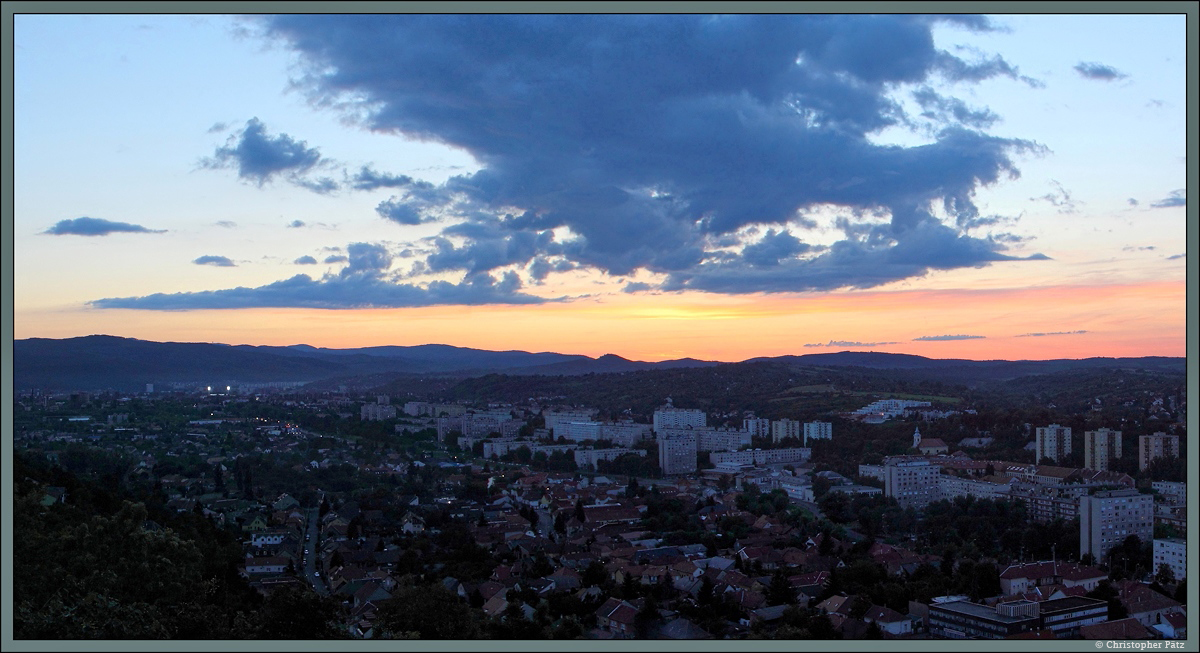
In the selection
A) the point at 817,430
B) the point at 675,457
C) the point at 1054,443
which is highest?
the point at 1054,443

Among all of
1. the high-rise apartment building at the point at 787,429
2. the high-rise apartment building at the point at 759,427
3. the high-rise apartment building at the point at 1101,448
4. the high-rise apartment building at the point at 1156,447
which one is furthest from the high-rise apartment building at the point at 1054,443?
the high-rise apartment building at the point at 759,427

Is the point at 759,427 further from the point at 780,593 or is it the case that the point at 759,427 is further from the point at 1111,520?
the point at 780,593

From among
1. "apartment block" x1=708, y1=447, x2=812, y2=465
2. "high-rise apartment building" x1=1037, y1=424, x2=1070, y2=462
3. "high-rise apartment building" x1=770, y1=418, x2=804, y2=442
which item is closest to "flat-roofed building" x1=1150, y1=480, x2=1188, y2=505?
"high-rise apartment building" x1=1037, y1=424, x2=1070, y2=462

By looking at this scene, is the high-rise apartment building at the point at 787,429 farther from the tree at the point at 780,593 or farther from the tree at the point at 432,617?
the tree at the point at 432,617

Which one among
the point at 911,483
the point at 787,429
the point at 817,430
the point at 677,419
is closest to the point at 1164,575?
the point at 911,483

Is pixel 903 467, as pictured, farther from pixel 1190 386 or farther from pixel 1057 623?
pixel 1190 386

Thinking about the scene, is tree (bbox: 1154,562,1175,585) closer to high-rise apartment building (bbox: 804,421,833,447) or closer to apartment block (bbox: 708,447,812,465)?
apartment block (bbox: 708,447,812,465)
